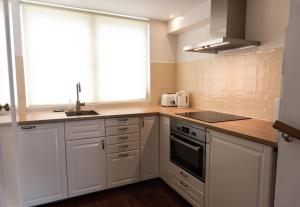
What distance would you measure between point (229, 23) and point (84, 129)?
1.80m

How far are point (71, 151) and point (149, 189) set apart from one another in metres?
1.01

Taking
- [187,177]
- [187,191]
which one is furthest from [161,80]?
[187,191]

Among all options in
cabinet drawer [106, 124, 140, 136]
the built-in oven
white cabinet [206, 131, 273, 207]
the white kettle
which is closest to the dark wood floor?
the built-in oven

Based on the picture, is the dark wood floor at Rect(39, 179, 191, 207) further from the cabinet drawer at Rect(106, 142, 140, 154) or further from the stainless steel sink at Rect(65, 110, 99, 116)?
the stainless steel sink at Rect(65, 110, 99, 116)

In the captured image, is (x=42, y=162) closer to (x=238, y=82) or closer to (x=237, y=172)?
(x=237, y=172)

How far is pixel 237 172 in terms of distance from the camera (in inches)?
59.6

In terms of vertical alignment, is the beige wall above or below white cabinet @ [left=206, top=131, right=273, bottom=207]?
above

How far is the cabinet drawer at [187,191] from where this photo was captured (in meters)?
1.92

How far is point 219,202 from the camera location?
170 centimetres

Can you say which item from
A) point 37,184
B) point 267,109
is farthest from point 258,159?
point 37,184

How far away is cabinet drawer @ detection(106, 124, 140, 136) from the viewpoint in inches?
90.3

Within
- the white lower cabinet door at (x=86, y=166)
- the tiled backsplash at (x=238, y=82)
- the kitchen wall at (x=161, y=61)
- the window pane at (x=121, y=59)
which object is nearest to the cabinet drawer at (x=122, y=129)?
the white lower cabinet door at (x=86, y=166)

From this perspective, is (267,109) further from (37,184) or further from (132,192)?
(37,184)

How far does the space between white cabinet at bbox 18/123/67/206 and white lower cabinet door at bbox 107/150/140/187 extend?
1.59ft
